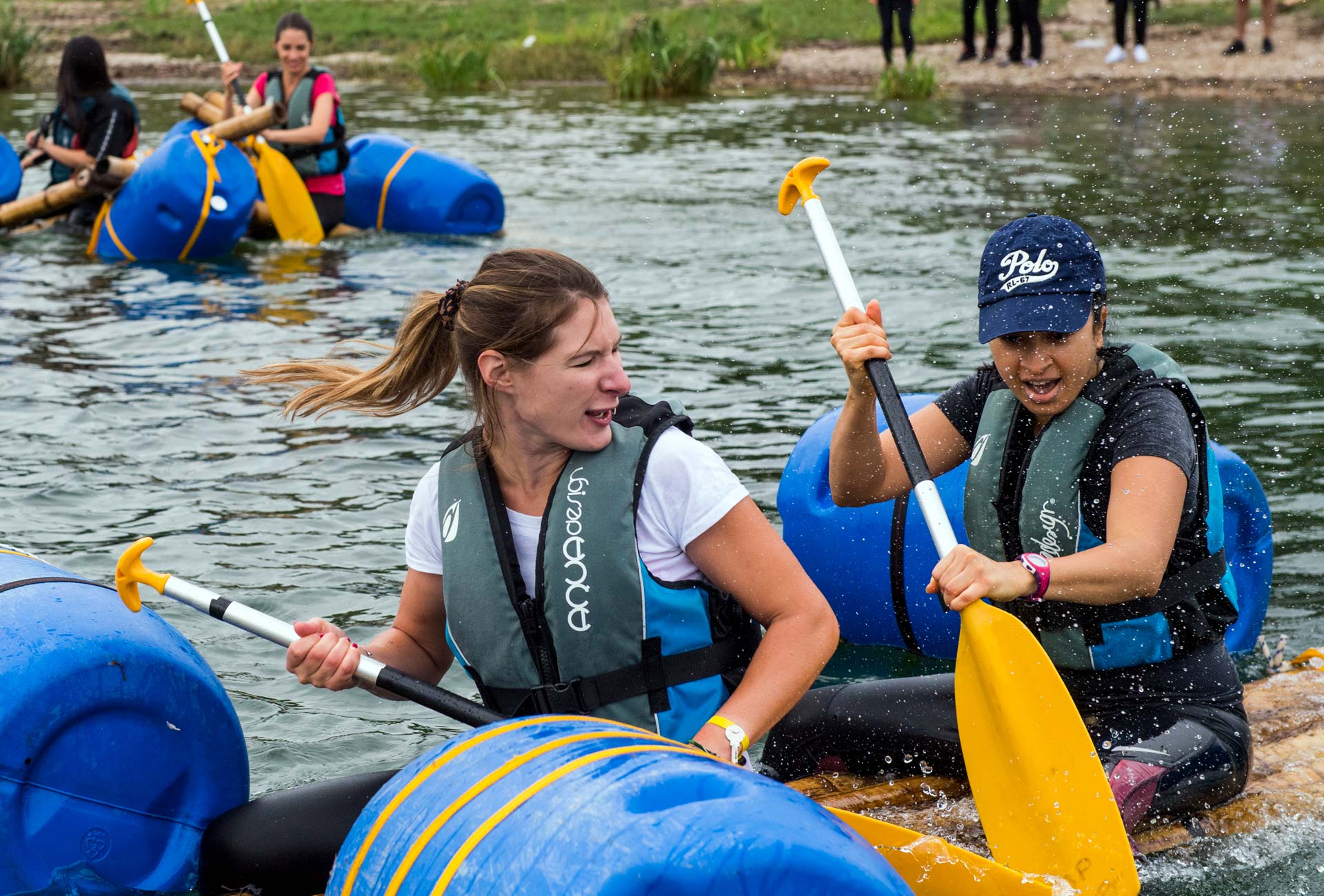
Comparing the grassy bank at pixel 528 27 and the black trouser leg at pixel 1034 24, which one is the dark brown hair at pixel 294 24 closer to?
the grassy bank at pixel 528 27

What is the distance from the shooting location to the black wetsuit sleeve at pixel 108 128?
9.74 metres

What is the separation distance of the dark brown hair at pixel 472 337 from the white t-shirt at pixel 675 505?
27 cm

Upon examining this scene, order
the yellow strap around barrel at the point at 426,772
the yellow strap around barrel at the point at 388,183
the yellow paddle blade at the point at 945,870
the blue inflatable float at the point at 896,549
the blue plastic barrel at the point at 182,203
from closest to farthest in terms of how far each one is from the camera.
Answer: the yellow strap around barrel at the point at 426,772 < the yellow paddle blade at the point at 945,870 < the blue inflatable float at the point at 896,549 < the blue plastic barrel at the point at 182,203 < the yellow strap around barrel at the point at 388,183

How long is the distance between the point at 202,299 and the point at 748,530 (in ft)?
21.4

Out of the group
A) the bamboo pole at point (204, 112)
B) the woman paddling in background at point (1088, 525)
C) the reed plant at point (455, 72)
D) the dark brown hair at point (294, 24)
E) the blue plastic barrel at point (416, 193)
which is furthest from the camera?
the reed plant at point (455, 72)

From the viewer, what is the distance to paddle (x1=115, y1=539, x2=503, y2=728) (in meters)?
2.64

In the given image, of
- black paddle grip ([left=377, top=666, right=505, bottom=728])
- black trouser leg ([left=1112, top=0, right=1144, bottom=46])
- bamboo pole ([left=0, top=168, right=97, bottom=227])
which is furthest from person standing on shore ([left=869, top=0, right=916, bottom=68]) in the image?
black paddle grip ([left=377, top=666, right=505, bottom=728])

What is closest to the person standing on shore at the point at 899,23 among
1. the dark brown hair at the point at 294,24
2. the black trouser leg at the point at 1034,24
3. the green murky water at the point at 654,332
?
the black trouser leg at the point at 1034,24

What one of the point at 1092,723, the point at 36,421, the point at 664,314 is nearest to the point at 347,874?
the point at 1092,723

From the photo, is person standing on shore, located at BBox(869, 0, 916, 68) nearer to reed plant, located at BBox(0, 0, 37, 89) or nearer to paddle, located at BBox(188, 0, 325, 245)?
paddle, located at BBox(188, 0, 325, 245)

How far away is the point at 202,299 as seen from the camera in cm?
850

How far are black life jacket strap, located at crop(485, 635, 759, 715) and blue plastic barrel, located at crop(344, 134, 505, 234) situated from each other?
7545 mm

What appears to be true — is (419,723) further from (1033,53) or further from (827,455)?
(1033,53)

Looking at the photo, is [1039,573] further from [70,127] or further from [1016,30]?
[1016,30]
